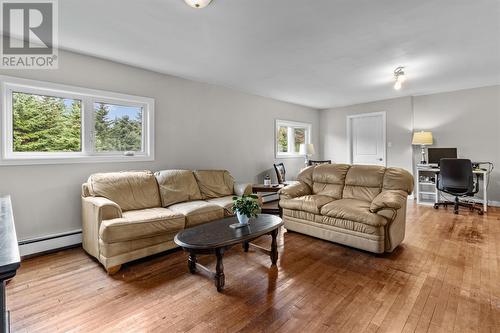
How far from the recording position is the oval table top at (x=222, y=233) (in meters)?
2.05

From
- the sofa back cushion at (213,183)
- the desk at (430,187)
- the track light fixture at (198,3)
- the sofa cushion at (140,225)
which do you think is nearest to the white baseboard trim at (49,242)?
the sofa cushion at (140,225)

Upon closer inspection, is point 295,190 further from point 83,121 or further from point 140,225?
point 83,121

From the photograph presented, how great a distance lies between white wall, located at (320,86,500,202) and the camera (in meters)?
4.95

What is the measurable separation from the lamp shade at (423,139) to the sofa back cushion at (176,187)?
4.74 m

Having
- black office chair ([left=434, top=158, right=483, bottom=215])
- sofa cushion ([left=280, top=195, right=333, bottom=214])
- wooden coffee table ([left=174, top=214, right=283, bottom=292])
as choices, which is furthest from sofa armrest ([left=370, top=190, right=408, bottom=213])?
black office chair ([left=434, top=158, right=483, bottom=215])

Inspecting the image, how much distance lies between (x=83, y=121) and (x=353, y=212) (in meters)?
3.53

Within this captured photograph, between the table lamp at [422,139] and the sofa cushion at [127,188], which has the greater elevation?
the table lamp at [422,139]

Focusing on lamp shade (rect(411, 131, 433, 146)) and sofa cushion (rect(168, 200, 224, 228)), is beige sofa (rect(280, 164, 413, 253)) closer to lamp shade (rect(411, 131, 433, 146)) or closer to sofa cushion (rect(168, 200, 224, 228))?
sofa cushion (rect(168, 200, 224, 228))

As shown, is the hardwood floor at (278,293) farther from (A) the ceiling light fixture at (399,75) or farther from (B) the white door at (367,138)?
(B) the white door at (367,138)

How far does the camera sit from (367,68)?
3.77 metres

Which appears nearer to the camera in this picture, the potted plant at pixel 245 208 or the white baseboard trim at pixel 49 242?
the potted plant at pixel 245 208

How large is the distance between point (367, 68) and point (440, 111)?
9.66 feet

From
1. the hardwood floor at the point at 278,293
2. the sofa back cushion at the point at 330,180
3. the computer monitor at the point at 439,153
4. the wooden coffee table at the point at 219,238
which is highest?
the computer monitor at the point at 439,153

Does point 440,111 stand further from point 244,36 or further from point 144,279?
point 144,279
